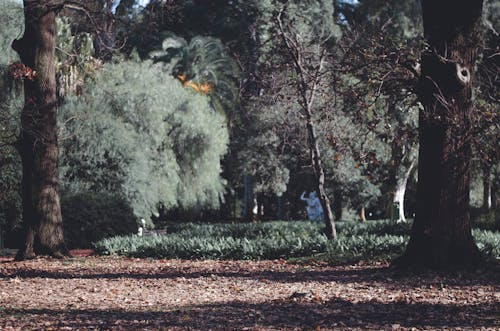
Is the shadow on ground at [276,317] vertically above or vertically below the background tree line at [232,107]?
below

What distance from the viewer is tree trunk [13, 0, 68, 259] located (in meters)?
14.4

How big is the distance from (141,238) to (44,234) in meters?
3.21

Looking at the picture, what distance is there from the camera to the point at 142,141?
24.0m

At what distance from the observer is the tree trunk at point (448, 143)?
11.0 metres

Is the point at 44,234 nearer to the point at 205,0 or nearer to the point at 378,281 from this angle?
the point at 378,281

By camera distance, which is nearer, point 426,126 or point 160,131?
point 426,126

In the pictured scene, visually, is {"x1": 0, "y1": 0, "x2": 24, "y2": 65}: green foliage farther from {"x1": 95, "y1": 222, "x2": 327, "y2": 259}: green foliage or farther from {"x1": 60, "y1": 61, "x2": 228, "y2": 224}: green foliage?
{"x1": 95, "y1": 222, "x2": 327, "y2": 259}: green foliage

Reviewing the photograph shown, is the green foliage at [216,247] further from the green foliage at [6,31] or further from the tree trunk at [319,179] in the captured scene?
the green foliage at [6,31]

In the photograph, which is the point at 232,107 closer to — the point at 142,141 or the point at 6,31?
the point at 142,141

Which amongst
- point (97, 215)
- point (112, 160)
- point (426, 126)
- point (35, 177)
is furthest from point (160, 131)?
point (426, 126)

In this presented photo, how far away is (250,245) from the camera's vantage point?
1513 cm

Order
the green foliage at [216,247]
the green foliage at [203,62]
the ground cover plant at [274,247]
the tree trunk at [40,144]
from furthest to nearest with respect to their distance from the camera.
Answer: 1. the green foliage at [203,62]
2. the green foliage at [216,247]
3. the tree trunk at [40,144]
4. the ground cover plant at [274,247]

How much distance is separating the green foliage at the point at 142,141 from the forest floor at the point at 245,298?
721cm

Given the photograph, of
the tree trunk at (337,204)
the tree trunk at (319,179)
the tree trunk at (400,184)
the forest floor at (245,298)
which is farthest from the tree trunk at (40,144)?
the tree trunk at (400,184)
